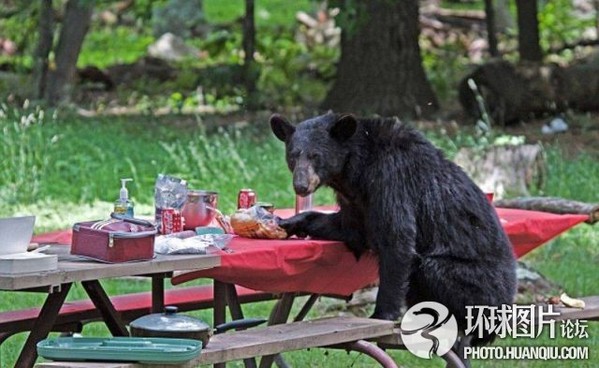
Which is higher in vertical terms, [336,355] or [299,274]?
[299,274]

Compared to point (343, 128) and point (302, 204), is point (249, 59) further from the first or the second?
point (343, 128)

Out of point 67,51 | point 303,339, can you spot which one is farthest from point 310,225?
point 67,51

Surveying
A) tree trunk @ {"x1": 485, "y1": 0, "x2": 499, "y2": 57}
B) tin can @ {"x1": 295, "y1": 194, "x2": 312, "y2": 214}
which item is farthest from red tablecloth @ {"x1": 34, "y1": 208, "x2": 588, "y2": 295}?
tree trunk @ {"x1": 485, "y1": 0, "x2": 499, "y2": 57}

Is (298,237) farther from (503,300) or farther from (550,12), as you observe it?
(550,12)

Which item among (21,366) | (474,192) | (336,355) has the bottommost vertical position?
(336,355)

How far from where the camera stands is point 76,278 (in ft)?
14.7

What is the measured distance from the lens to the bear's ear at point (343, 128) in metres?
5.36

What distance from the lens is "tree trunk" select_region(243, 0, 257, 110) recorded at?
16078mm

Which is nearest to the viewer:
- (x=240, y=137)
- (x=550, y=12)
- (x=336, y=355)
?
(x=336, y=355)

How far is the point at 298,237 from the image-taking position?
562 centimetres

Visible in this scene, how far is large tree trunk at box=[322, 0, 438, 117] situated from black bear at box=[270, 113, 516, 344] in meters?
→ 9.30

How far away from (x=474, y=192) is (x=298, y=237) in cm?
74

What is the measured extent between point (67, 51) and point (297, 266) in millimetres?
11242

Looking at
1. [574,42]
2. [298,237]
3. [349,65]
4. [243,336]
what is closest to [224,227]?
[298,237]
